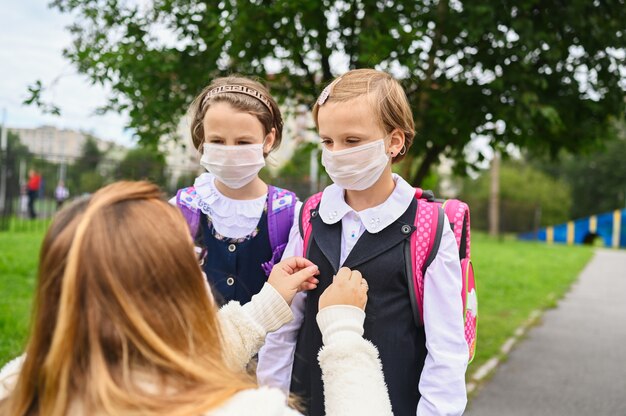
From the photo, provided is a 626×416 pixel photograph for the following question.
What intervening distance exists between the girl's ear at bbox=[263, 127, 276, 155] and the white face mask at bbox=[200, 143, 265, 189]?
6 centimetres

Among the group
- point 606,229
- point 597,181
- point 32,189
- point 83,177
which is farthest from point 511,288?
point 597,181

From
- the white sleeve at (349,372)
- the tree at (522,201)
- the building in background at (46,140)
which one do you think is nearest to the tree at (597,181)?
the tree at (522,201)

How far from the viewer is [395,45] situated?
423cm

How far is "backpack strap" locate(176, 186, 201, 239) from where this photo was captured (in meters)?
2.24

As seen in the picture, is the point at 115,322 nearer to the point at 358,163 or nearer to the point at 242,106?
the point at 358,163

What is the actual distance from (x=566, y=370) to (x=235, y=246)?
479cm

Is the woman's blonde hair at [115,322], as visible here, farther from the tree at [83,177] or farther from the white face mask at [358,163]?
the tree at [83,177]

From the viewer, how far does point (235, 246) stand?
221 centimetres

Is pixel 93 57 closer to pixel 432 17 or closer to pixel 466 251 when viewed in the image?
pixel 432 17

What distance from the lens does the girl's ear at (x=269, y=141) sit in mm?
2344

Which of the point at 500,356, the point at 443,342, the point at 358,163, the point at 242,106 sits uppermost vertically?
the point at 242,106

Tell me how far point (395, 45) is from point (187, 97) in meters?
1.77

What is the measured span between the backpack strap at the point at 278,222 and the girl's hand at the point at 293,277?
37 cm

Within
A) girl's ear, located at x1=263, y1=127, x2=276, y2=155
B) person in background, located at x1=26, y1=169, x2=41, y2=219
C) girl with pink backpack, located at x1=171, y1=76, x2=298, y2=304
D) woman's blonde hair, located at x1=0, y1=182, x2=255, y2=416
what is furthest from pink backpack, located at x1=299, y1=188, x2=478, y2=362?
→ person in background, located at x1=26, y1=169, x2=41, y2=219
